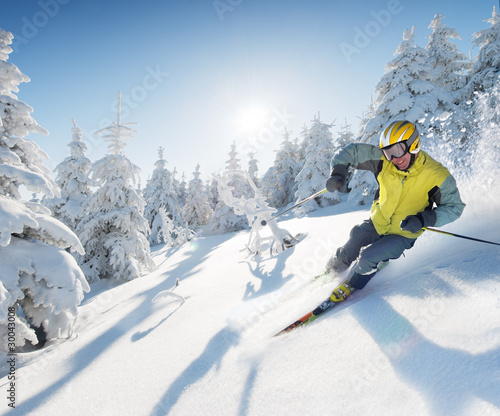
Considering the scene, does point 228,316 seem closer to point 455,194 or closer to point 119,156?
point 455,194

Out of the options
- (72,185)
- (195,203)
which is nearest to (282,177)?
(195,203)

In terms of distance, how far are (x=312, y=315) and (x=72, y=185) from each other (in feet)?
58.8

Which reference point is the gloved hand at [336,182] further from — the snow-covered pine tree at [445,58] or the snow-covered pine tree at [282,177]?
the snow-covered pine tree at [282,177]

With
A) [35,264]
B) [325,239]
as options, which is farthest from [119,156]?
[325,239]

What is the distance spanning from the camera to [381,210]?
3.03 meters

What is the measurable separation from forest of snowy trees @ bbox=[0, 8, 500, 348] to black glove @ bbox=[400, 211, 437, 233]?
409 centimetres

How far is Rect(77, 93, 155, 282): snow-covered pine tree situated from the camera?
12.0 meters

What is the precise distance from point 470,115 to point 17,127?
2106 cm

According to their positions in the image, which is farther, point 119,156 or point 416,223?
point 119,156

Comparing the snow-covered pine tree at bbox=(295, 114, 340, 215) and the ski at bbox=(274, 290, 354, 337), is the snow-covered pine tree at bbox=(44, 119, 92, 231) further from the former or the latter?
the snow-covered pine tree at bbox=(295, 114, 340, 215)

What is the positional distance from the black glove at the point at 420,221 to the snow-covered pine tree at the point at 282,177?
112 ft

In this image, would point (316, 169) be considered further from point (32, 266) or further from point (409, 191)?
point (32, 266)

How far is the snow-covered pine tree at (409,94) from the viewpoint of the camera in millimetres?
12859

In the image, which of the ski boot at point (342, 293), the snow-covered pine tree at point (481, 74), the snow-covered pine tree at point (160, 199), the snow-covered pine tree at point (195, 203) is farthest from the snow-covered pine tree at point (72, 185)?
the snow-covered pine tree at point (195, 203)
